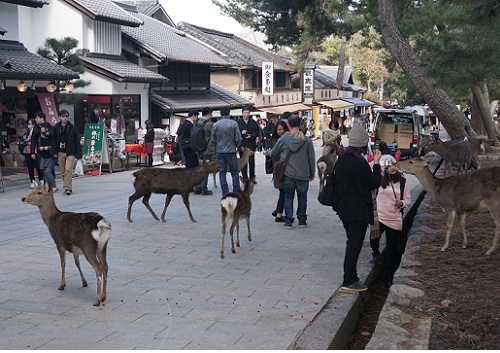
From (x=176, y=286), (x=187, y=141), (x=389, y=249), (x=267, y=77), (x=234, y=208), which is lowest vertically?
(x=176, y=286)

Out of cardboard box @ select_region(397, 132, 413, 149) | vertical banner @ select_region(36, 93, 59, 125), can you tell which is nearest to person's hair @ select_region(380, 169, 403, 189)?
vertical banner @ select_region(36, 93, 59, 125)

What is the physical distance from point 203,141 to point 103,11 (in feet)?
38.4

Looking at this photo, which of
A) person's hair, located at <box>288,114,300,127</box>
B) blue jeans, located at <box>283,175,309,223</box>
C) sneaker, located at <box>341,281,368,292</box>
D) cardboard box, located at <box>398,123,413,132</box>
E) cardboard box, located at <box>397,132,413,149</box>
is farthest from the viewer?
cardboard box, located at <box>398,123,413,132</box>

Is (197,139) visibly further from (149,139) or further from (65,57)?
(65,57)

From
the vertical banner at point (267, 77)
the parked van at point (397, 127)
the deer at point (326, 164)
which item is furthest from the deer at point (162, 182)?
the vertical banner at point (267, 77)

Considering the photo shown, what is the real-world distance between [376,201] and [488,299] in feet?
6.60

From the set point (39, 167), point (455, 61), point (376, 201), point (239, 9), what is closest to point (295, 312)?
point (376, 201)

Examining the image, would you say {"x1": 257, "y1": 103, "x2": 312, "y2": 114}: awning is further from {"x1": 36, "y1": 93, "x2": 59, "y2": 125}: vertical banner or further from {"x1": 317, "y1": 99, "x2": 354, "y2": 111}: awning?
{"x1": 36, "y1": 93, "x2": 59, "y2": 125}: vertical banner

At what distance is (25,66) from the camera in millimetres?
16500

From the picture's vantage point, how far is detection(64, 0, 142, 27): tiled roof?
21.9 meters

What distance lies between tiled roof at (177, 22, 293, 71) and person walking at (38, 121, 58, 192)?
22.0 metres

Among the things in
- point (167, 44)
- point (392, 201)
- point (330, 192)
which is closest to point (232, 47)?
point (167, 44)

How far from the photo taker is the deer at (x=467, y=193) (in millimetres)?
7957

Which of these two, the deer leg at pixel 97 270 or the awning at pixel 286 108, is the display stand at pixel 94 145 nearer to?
the deer leg at pixel 97 270
